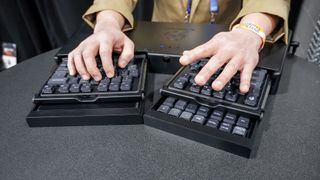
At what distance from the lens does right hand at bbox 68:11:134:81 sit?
483mm

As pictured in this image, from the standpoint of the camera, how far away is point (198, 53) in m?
0.45

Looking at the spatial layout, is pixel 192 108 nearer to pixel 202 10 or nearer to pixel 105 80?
pixel 105 80

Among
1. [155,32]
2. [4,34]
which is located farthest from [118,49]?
[4,34]

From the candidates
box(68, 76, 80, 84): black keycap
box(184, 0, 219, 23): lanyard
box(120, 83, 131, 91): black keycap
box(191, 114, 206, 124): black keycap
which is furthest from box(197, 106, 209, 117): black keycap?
box(184, 0, 219, 23): lanyard

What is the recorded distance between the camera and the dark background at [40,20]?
1.27 meters

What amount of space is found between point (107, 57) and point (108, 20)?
0.16 metres

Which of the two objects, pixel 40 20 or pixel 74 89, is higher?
pixel 74 89

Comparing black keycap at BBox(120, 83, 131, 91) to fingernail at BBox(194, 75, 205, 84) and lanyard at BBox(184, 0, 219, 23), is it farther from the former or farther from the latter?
lanyard at BBox(184, 0, 219, 23)

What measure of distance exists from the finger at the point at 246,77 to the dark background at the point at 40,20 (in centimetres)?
88

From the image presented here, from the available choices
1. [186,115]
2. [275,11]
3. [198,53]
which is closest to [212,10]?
[275,11]

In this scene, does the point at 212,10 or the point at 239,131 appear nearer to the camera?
the point at 239,131

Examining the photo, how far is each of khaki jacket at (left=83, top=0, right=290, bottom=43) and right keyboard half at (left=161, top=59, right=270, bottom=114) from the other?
0.52 ft

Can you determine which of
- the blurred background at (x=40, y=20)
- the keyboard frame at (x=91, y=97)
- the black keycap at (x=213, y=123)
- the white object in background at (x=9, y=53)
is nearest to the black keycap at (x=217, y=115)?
the black keycap at (x=213, y=123)

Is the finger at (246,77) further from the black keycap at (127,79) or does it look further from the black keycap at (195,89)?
the black keycap at (127,79)
